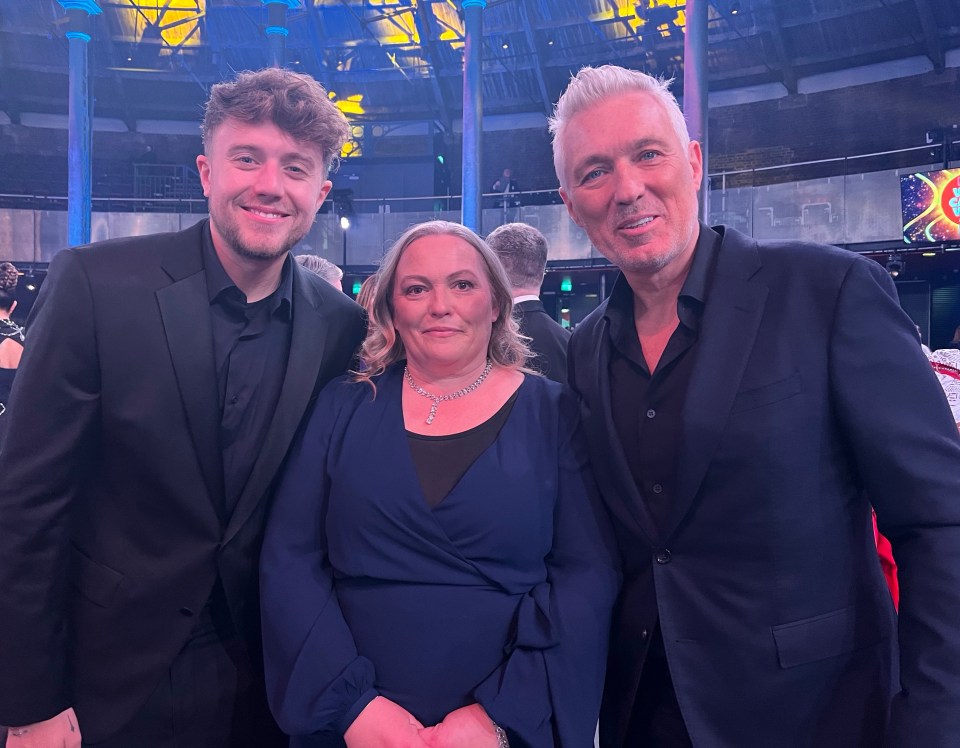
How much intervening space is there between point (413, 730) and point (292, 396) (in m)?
0.76

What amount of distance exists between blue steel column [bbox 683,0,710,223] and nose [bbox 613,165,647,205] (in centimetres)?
655

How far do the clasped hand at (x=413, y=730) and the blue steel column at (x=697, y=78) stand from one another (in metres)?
7.07

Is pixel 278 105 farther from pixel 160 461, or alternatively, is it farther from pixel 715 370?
pixel 715 370

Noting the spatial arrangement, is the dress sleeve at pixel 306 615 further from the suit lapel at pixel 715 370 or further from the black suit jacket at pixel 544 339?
the black suit jacket at pixel 544 339

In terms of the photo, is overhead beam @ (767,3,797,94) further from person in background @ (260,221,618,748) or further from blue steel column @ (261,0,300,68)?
person in background @ (260,221,618,748)

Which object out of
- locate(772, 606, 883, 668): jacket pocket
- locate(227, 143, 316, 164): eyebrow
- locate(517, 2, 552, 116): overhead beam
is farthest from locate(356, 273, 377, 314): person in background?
locate(517, 2, 552, 116): overhead beam

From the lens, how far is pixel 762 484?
136cm

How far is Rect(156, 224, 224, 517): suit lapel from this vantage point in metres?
1.63

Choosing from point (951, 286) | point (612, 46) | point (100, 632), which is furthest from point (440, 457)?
point (612, 46)

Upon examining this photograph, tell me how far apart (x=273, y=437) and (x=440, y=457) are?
39cm

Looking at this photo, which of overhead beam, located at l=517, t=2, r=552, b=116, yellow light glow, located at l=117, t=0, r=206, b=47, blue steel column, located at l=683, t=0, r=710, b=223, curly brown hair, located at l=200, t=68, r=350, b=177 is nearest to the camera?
curly brown hair, located at l=200, t=68, r=350, b=177

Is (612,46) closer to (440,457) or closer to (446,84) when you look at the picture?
(446,84)

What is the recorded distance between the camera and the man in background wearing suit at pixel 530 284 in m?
3.26

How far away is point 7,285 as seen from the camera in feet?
13.6
